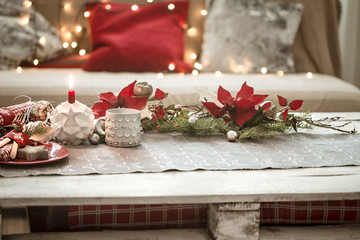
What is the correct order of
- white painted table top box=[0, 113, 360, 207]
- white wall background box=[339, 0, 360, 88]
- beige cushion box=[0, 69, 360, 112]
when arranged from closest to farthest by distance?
white painted table top box=[0, 113, 360, 207], beige cushion box=[0, 69, 360, 112], white wall background box=[339, 0, 360, 88]

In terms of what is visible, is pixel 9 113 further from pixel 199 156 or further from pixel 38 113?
pixel 199 156

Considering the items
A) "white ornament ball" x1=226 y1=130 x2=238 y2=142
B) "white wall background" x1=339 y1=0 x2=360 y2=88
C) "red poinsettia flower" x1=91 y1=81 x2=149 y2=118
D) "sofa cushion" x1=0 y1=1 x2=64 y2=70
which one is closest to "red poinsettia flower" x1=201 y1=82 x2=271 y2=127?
"white ornament ball" x1=226 y1=130 x2=238 y2=142

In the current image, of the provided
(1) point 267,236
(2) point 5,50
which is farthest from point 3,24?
(1) point 267,236

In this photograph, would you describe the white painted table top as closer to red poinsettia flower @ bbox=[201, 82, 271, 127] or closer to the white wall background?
red poinsettia flower @ bbox=[201, 82, 271, 127]

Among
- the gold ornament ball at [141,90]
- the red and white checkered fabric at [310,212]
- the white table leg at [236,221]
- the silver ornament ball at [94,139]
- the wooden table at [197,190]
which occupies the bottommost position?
the red and white checkered fabric at [310,212]

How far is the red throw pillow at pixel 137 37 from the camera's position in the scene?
2203 millimetres

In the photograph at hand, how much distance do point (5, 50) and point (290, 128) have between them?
4.69 feet

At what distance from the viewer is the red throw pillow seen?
7.23 feet

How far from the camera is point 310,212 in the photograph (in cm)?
99

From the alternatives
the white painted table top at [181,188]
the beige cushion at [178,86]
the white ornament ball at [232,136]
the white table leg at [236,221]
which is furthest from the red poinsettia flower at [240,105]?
the beige cushion at [178,86]

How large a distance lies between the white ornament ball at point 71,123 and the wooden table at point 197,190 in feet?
0.74

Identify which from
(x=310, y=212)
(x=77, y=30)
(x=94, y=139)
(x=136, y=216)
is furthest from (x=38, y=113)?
(x=77, y=30)

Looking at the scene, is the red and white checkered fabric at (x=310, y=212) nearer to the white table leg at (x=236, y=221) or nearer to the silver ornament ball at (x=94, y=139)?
the white table leg at (x=236, y=221)

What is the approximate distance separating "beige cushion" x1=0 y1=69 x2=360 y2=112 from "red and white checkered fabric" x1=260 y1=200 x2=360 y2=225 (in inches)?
38.4
